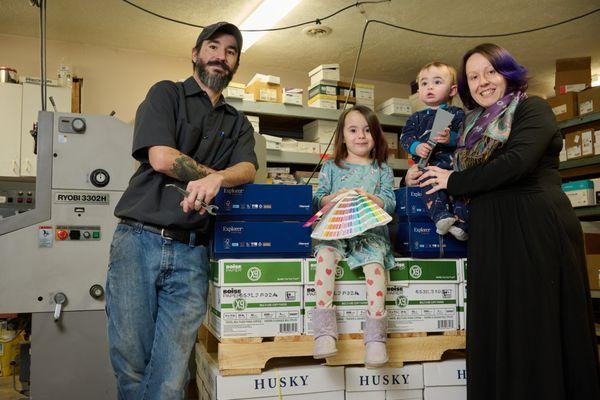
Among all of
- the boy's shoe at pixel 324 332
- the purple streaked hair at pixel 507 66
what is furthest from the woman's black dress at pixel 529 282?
the boy's shoe at pixel 324 332

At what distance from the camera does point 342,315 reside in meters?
1.99

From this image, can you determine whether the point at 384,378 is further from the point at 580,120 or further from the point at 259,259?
the point at 580,120

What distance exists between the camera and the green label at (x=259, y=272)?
6.24ft

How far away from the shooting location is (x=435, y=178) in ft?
6.55

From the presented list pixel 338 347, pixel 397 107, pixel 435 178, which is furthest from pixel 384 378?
pixel 397 107

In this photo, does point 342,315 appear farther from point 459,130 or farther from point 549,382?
point 459,130

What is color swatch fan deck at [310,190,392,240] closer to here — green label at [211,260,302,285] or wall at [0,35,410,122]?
green label at [211,260,302,285]

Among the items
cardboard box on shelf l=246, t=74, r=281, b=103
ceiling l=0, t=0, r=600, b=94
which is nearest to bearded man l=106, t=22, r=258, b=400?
ceiling l=0, t=0, r=600, b=94

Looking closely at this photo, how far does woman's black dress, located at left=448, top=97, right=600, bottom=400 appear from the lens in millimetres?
1632

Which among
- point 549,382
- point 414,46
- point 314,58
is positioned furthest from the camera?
point 314,58

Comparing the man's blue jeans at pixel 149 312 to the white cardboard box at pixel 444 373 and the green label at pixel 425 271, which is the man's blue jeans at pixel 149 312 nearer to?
the green label at pixel 425 271

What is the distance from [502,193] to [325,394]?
1007mm

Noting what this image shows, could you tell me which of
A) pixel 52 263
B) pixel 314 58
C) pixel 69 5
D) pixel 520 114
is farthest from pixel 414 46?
pixel 52 263

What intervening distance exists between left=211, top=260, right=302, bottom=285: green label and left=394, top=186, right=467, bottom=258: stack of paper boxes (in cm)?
49
